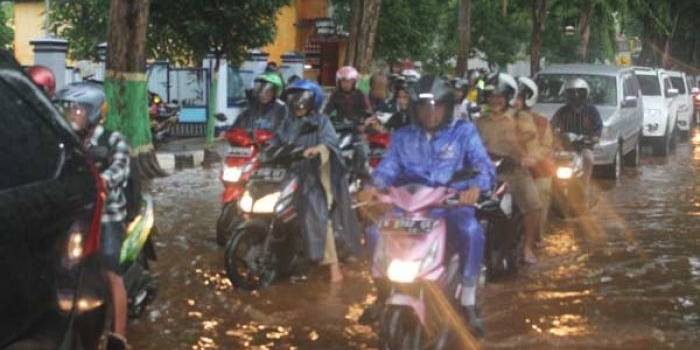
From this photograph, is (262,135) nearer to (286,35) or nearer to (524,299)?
(524,299)

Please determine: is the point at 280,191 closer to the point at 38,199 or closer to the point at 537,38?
the point at 38,199

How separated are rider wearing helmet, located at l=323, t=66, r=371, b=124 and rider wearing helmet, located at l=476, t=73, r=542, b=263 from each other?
7.73 ft

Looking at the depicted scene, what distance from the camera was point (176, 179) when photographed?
1580cm

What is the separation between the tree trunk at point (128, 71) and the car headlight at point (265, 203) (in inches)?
229

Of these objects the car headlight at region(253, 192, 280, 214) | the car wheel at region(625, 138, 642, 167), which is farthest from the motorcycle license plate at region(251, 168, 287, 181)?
the car wheel at region(625, 138, 642, 167)

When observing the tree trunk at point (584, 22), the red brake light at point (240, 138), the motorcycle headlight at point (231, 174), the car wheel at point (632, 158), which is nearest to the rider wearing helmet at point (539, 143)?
the red brake light at point (240, 138)

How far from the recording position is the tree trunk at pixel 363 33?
1898 centimetres

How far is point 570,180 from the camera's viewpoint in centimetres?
1170

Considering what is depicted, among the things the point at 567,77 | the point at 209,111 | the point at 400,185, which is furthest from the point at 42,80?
the point at 209,111

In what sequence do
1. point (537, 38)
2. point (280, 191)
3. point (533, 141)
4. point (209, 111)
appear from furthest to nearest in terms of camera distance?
point (537, 38)
point (209, 111)
point (533, 141)
point (280, 191)

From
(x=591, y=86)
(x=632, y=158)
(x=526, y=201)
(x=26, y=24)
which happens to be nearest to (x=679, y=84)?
(x=632, y=158)

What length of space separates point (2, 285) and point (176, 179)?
→ 42.3 ft

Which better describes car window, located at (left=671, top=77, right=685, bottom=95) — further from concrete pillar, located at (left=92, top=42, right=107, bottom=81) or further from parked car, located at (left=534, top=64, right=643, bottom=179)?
concrete pillar, located at (left=92, top=42, right=107, bottom=81)

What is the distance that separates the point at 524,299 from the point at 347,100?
4.12m
